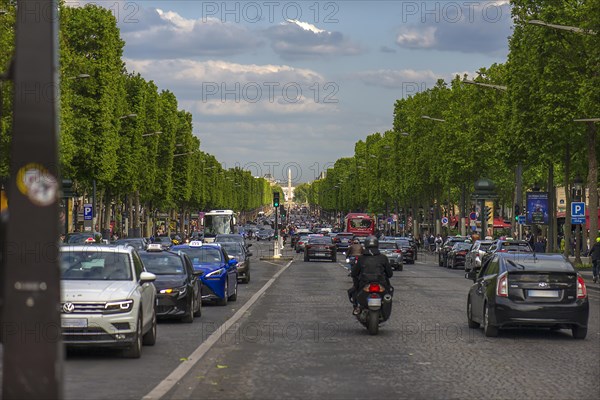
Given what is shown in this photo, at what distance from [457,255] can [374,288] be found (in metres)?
→ 42.6

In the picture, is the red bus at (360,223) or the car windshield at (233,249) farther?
the red bus at (360,223)

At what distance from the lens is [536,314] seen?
19.5 meters

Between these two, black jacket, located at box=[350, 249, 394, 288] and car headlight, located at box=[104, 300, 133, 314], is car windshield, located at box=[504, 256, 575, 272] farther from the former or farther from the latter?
car headlight, located at box=[104, 300, 133, 314]

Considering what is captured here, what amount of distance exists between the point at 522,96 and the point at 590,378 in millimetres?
40441

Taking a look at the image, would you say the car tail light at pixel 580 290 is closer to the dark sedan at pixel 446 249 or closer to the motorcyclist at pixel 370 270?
the motorcyclist at pixel 370 270

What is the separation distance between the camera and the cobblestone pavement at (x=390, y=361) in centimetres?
1283

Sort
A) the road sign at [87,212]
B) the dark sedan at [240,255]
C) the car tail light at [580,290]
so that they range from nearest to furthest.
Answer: the car tail light at [580,290]
the dark sedan at [240,255]
the road sign at [87,212]

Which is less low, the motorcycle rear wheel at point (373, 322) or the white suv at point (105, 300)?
the white suv at point (105, 300)

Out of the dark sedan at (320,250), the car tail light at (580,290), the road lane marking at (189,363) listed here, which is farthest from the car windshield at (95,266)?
the dark sedan at (320,250)

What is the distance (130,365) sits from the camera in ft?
50.1

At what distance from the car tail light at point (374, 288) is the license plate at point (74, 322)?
6169 mm

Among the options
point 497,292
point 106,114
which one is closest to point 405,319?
point 497,292

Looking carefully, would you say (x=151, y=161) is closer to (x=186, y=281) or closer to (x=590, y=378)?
(x=186, y=281)

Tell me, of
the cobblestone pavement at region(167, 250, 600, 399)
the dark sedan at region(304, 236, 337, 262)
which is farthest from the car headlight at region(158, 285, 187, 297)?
the dark sedan at region(304, 236, 337, 262)
